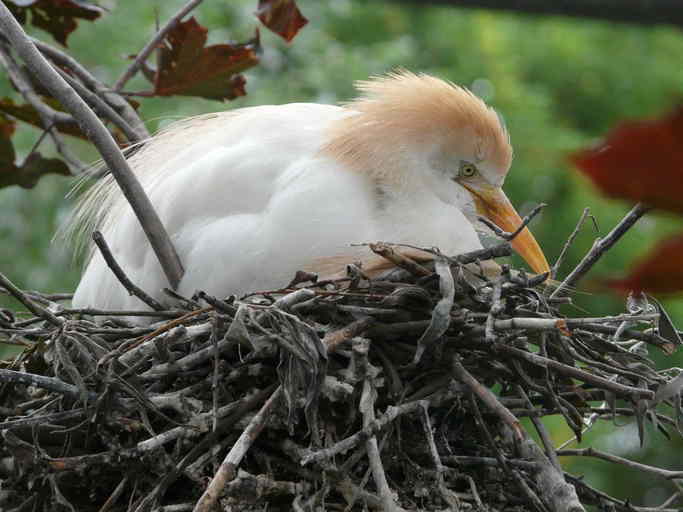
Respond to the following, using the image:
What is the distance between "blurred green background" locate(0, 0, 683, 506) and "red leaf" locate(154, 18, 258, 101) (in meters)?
1.14

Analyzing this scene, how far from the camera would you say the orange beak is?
235 cm

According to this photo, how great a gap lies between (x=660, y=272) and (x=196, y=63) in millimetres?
2116

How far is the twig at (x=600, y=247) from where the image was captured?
1.54m

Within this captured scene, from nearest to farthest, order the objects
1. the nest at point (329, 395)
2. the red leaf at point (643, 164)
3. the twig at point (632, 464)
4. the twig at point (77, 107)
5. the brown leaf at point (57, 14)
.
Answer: the red leaf at point (643, 164) → the nest at point (329, 395) → the twig at point (77, 107) → the twig at point (632, 464) → the brown leaf at point (57, 14)

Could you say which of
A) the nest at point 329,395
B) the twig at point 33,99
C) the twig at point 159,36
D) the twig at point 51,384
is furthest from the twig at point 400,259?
the twig at point 33,99

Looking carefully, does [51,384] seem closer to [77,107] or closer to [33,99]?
[77,107]

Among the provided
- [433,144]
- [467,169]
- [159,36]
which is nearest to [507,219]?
[467,169]

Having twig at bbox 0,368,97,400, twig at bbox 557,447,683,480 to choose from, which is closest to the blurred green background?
twig at bbox 557,447,683,480

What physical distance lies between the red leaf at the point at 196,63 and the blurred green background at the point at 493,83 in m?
1.14

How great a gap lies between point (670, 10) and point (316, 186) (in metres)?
0.96

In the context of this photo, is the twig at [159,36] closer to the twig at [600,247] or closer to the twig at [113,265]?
the twig at [113,265]

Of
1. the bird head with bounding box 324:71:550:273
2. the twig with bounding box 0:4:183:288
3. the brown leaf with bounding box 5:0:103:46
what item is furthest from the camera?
the brown leaf with bounding box 5:0:103:46

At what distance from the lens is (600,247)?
5.60 feet

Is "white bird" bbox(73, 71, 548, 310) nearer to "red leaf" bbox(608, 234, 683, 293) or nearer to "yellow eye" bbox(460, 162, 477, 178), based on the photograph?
"yellow eye" bbox(460, 162, 477, 178)
